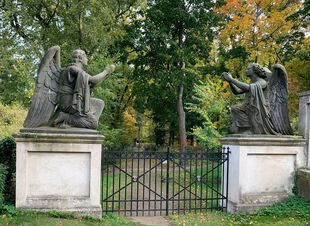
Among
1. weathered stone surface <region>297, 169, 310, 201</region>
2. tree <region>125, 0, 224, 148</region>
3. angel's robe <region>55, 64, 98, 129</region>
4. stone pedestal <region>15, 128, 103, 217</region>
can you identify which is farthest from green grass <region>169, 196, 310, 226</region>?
tree <region>125, 0, 224, 148</region>

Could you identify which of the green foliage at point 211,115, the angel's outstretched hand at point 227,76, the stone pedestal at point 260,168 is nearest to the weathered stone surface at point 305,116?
the stone pedestal at point 260,168

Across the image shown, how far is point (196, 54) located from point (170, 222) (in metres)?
15.8

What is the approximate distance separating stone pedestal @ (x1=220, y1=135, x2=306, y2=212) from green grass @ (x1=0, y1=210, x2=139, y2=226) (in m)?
2.86

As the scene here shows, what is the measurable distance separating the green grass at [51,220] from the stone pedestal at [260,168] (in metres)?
2.86

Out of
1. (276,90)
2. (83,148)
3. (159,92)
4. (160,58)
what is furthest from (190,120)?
(83,148)

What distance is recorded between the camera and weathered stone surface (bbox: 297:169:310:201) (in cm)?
802

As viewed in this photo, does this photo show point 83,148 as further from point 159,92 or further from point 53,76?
point 159,92

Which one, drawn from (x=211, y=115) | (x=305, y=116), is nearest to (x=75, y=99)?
(x=305, y=116)

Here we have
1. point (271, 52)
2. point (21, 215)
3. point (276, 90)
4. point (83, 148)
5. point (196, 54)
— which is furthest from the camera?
point (196, 54)

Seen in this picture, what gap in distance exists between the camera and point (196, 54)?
2159 centimetres

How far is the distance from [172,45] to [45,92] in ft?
47.1

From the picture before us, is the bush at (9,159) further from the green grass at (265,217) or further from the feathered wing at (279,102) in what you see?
the feathered wing at (279,102)

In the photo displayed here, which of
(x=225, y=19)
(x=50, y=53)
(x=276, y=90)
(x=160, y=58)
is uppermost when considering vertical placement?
(x=225, y=19)

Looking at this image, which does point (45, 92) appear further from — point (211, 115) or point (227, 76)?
point (211, 115)
